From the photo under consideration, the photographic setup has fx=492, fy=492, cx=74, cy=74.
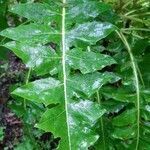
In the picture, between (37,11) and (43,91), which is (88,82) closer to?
(43,91)

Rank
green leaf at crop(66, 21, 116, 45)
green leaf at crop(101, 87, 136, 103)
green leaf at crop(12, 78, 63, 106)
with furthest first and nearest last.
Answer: green leaf at crop(101, 87, 136, 103) → green leaf at crop(66, 21, 116, 45) → green leaf at crop(12, 78, 63, 106)

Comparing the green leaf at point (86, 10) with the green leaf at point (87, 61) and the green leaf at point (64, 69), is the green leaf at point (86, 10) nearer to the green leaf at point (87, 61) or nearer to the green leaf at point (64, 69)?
the green leaf at point (64, 69)

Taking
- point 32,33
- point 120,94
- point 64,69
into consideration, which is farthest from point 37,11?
point 120,94

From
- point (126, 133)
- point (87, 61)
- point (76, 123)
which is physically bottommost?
point (126, 133)

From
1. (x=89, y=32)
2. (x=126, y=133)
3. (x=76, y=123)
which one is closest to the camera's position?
(x=76, y=123)

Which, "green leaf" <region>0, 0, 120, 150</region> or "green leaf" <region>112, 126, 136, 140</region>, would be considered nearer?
"green leaf" <region>0, 0, 120, 150</region>

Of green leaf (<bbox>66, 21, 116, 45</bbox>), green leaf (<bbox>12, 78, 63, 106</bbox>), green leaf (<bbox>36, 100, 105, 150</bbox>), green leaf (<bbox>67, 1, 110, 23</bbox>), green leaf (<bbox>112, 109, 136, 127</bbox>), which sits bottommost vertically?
green leaf (<bbox>112, 109, 136, 127</bbox>)

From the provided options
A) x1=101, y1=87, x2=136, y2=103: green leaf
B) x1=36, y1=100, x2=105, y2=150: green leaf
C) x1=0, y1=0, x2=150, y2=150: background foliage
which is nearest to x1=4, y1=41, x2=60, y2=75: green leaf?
x1=0, y1=0, x2=150, y2=150: background foliage

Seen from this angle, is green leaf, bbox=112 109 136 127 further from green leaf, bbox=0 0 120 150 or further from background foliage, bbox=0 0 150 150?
green leaf, bbox=0 0 120 150

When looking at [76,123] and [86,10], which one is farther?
[86,10]

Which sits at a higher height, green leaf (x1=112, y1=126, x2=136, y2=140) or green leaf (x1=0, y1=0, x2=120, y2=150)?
green leaf (x1=0, y1=0, x2=120, y2=150)
